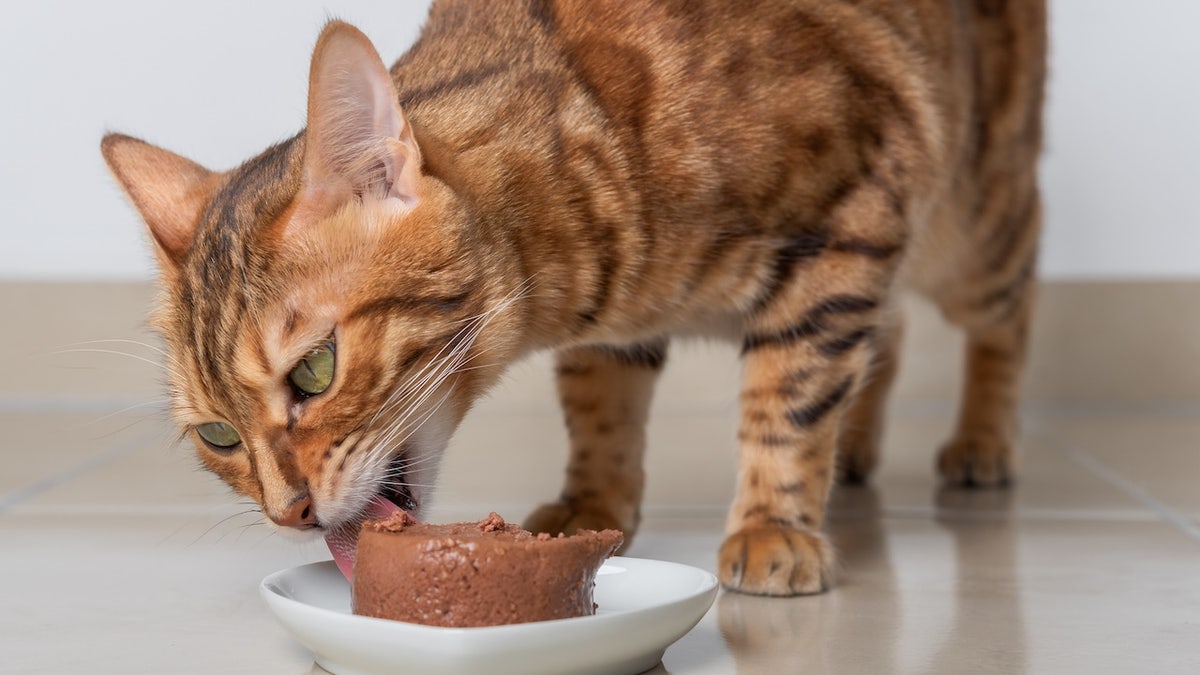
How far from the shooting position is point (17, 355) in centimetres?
324

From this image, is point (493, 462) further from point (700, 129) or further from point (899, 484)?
point (700, 129)

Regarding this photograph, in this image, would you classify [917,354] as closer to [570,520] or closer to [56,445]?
[570,520]

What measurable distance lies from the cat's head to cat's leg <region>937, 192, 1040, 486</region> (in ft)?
3.87

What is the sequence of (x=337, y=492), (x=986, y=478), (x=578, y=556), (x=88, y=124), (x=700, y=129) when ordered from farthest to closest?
(x=88, y=124) → (x=986, y=478) → (x=700, y=129) → (x=337, y=492) → (x=578, y=556)

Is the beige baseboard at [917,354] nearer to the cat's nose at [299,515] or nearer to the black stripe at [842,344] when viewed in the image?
the black stripe at [842,344]

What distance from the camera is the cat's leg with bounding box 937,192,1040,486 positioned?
7.72 feet

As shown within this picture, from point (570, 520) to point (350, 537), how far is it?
546mm

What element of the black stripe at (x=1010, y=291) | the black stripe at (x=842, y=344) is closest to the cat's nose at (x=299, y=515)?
the black stripe at (x=842, y=344)

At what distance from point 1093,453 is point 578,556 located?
1.76 m

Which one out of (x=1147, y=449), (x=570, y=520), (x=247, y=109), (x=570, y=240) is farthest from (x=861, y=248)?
(x=247, y=109)

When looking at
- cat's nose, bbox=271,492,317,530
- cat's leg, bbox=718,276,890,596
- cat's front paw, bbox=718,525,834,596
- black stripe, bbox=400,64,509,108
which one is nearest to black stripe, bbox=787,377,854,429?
cat's leg, bbox=718,276,890,596

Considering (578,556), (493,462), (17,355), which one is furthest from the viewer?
(17,355)

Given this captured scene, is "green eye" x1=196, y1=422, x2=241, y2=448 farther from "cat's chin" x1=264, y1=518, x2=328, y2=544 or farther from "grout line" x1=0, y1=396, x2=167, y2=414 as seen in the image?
"grout line" x1=0, y1=396, x2=167, y2=414

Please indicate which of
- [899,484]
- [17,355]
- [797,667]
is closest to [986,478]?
[899,484]
